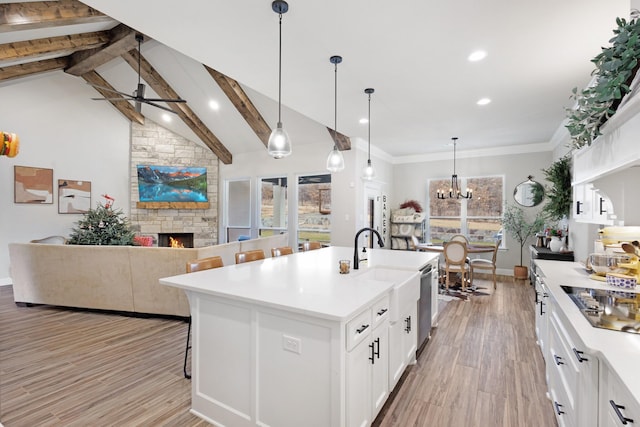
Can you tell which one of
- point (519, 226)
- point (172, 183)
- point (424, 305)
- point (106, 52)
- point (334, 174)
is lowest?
point (424, 305)

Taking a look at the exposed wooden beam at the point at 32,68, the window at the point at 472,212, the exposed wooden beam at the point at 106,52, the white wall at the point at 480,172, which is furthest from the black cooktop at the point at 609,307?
the exposed wooden beam at the point at 32,68

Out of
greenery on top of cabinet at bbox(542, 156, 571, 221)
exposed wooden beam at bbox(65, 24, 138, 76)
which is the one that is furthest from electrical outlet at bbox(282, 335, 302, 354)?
exposed wooden beam at bbox(65, 24, 138, 76)

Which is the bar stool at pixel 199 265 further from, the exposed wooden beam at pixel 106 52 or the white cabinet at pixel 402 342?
the exposed wooden beam at pixel 106 52

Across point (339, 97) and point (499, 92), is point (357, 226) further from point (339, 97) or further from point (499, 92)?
point (499, 92)

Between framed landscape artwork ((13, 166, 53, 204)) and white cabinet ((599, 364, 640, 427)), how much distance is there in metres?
8.35

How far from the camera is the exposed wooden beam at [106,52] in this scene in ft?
16.0

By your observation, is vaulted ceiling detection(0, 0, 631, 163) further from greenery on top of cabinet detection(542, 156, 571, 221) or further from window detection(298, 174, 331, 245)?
window detection(298, 174, 331, 245)

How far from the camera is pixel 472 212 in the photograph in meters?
7.15

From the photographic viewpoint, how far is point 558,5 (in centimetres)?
219

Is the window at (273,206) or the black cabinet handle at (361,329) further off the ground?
the window at (273,206)

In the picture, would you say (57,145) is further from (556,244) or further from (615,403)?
(556,244)

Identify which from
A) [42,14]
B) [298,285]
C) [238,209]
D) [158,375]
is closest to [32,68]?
[42,14]

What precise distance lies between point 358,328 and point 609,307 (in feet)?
4.46

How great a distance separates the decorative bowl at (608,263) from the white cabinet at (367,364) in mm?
1622
